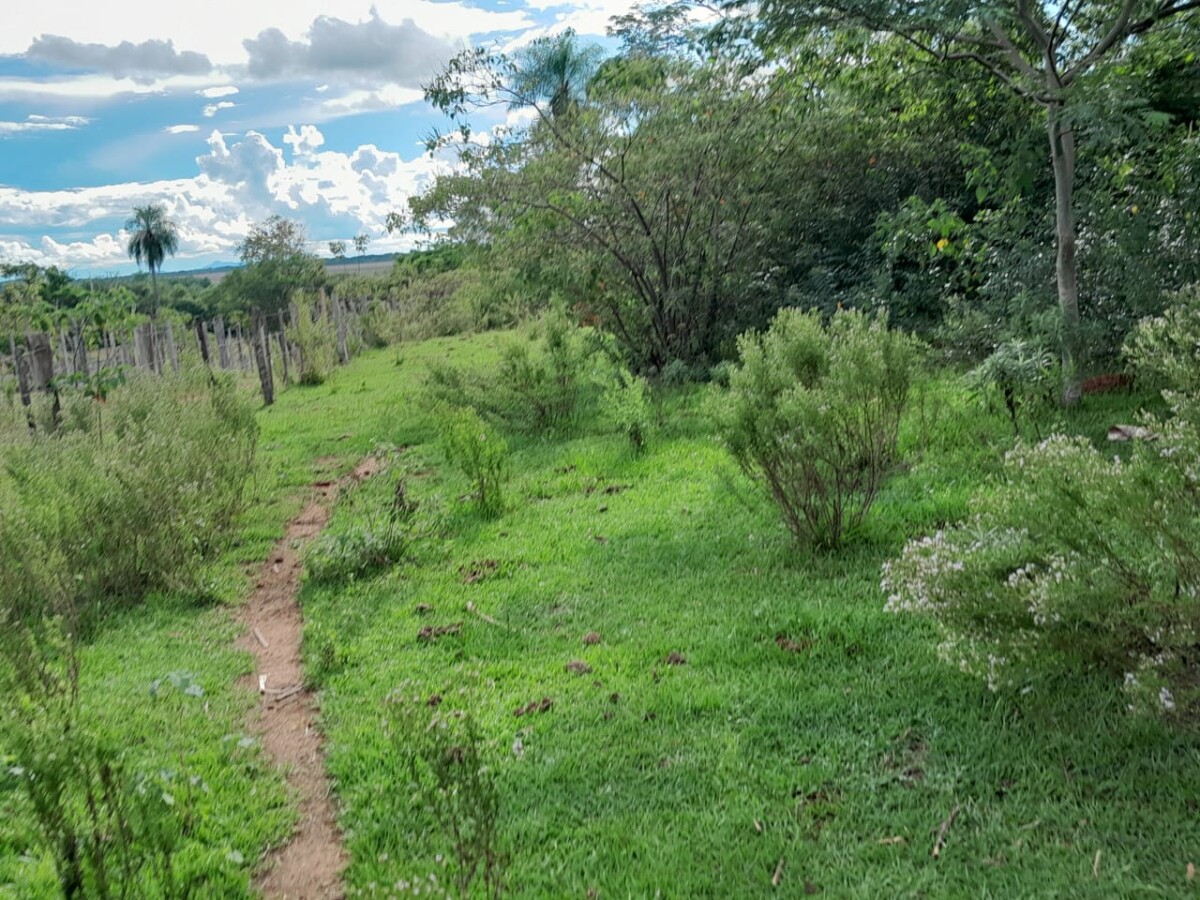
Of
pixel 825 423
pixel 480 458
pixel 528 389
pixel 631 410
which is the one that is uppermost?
pixel 825 423

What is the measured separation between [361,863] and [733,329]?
9026mm

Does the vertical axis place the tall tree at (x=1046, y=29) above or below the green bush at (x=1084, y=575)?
above

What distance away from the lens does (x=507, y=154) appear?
9.73 metres

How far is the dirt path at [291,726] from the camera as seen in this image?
2969 mm

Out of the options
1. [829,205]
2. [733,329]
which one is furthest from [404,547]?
[829,205]

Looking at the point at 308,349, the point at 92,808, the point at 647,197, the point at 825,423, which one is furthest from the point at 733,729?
the point at 308,349

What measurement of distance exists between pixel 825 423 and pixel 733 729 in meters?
1.87

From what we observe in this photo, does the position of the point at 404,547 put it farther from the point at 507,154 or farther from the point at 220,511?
the point at 507,154

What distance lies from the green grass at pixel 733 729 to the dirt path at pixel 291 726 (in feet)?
0.34

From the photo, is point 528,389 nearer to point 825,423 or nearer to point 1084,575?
point 825,423

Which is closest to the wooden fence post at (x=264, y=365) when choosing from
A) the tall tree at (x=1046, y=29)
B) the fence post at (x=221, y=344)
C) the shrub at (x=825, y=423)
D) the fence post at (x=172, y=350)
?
the fence post at (x=172, y=350)

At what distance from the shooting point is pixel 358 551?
19.3 ft

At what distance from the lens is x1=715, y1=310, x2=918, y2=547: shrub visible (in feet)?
15.3

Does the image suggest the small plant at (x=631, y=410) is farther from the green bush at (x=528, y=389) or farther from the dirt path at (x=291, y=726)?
the dirt path at (x=291, y=726)
